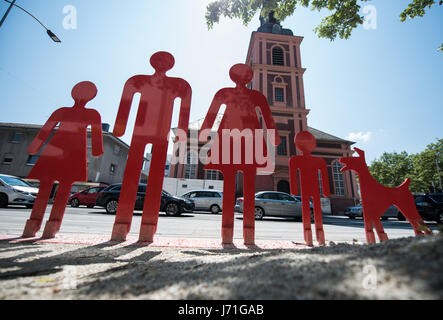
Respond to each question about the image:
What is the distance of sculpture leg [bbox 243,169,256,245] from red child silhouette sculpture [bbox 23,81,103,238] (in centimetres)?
261

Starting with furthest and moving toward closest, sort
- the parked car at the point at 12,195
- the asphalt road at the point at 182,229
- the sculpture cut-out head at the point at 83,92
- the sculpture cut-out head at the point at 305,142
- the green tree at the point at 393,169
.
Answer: the green tree at the point at 393,169 < the parked car at the point at 12,195 < the asphalt road at the point at 182,229 < the sculpture cut-out head at the point at 305,142 < the sculpture cut-out head at the point at 83,92

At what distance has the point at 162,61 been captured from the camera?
11.0 feet

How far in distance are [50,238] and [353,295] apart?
3.92 m

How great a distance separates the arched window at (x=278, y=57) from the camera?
915 inches

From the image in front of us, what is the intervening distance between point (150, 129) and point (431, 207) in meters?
14.2

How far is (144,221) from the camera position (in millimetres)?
2932

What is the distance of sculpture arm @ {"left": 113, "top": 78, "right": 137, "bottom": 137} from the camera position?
3150 mm

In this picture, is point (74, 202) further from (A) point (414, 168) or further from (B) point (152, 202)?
(A) point (414, 168)

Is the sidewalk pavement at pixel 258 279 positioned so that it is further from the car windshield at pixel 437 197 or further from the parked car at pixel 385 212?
Answer: the parked car at pixel 385 212

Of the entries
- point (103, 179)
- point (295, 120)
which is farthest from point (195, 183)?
point (295, 120)

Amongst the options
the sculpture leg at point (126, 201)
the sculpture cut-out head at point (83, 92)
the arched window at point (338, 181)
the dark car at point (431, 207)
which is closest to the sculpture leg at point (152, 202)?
the sculpture leg at point (126, 201)

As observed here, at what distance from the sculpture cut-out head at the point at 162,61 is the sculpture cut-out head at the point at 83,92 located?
117cm

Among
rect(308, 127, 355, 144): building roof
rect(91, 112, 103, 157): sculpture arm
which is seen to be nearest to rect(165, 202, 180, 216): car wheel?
rect(91, 112, 103, 157): sculpture arm
